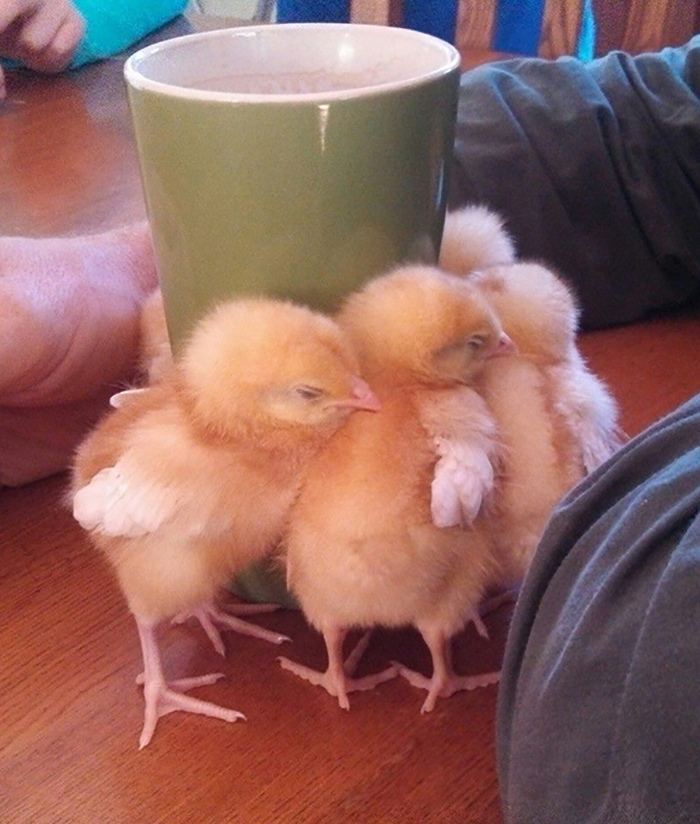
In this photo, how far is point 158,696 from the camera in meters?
0.39

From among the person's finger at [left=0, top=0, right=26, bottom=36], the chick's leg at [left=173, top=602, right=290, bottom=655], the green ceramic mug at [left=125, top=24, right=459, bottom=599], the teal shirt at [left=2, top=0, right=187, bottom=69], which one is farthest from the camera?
the teal shirt at [left=2, top=0, right=187, bottom=69]

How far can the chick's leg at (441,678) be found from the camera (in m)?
0.40

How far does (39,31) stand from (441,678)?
0.95 metres

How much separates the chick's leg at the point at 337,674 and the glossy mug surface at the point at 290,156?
15 centimetres

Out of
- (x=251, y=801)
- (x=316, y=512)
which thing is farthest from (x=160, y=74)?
(x=251, y=801)

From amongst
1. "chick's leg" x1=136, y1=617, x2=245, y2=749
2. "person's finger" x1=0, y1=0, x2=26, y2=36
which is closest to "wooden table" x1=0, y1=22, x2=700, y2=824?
"chick's leg" x1=136, y1=617, x2=245, y2=749

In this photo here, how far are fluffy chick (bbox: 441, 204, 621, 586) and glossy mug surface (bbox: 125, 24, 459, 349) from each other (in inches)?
2.3

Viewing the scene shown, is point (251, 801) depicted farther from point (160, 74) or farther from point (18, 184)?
point (18, 184)

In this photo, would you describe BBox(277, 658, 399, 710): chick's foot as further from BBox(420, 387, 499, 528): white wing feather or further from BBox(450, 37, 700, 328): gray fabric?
BBox(450, 37, 700, 328): gray fabric

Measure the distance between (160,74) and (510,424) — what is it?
209 millimetres

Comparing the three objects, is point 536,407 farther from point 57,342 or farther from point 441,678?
point 57,342

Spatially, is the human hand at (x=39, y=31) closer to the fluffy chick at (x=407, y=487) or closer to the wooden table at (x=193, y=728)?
the wooden table at (x=193, y=728)

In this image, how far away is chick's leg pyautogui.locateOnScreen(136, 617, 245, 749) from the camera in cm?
39

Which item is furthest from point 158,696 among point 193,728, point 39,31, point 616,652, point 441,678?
point 39,31
